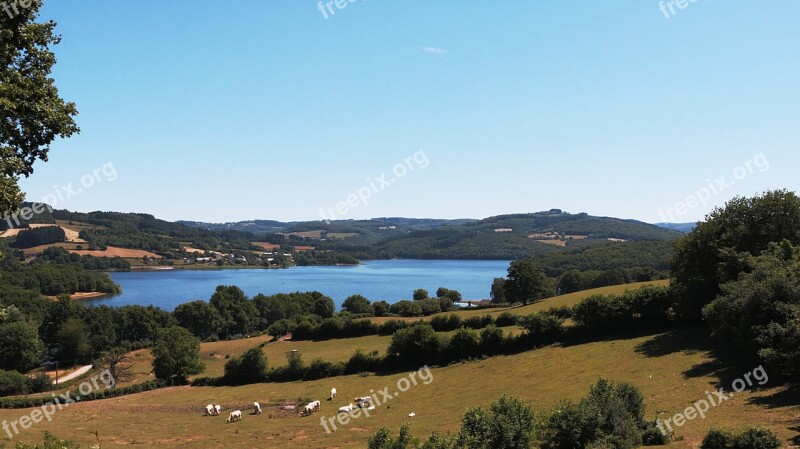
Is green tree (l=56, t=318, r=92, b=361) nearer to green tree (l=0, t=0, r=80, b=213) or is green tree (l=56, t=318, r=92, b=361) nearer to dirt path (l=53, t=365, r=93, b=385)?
dirt path (l=53, t=365, r=93, b=385)

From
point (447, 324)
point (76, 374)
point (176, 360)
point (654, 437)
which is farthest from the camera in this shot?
point (76, 374)

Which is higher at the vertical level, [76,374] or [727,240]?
[727,240]

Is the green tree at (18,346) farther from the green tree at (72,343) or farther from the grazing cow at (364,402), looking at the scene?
the grazing cow at (364,402)

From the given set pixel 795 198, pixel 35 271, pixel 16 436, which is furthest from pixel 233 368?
pixel 35 271

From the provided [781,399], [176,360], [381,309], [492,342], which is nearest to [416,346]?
[492,342]

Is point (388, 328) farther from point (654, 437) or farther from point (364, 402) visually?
point (654, 437)

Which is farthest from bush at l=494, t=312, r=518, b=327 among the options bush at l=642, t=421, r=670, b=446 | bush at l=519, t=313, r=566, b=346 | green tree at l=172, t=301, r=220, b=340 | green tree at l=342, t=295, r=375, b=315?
green tree at l=172, t=301, r=220, b=340

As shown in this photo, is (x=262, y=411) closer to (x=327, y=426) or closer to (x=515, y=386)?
(x=327, y=426)
